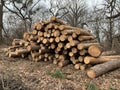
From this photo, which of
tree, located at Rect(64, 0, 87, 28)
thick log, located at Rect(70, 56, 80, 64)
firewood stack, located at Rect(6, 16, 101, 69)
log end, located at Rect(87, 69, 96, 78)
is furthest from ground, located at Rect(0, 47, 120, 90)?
tree, located at Rect(64, 0, 87, 28)

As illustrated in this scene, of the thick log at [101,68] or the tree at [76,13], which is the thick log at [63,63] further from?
the tree at [76,13]

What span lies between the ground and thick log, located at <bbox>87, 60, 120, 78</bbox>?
0.43 feet

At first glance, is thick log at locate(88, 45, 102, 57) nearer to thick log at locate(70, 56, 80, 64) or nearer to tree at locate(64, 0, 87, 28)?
thick log at locate(70, 56, 80, 64)

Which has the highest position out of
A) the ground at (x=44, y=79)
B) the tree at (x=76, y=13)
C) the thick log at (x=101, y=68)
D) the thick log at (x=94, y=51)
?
the tree at (x=76, y=13)

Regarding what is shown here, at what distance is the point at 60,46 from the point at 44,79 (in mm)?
1581

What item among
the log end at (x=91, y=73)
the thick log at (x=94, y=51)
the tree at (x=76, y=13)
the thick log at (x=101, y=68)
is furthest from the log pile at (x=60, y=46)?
the tree at (x=76, y=13)

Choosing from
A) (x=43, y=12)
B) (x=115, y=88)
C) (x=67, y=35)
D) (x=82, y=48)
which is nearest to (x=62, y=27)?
(x=67, y=35)

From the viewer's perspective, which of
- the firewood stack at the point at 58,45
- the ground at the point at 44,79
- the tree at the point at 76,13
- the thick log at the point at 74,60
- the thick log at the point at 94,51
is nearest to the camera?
the ground at the point at 44,79

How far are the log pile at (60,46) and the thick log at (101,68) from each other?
0.97ft

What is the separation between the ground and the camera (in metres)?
7.50

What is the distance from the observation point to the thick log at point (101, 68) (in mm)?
8117

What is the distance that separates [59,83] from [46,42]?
2.56 meters

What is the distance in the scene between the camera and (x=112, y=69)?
8.91 meters

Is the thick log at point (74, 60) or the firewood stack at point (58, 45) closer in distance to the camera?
the firewood stack at point (58, 45)
